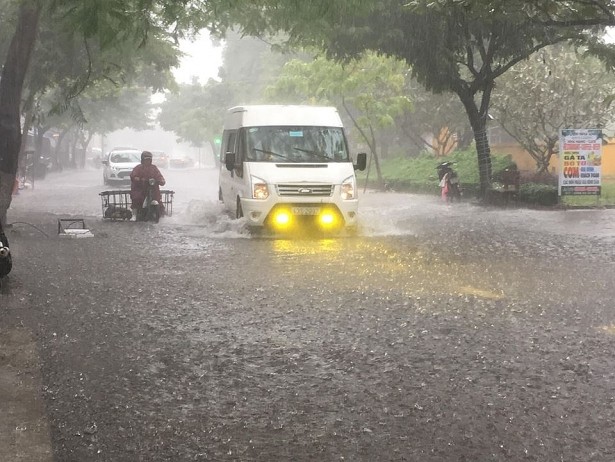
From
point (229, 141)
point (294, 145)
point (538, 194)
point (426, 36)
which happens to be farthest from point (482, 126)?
point (294, 145)

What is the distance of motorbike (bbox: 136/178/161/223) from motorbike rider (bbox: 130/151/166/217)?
0.06m

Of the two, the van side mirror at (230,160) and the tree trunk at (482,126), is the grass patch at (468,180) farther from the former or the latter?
the van side mirror at (230,160)

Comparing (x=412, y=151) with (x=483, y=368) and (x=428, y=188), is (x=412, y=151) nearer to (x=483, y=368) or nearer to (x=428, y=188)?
(x=428, y=188)

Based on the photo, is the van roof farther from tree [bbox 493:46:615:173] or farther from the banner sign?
tree [bbox 493:46:615:173]

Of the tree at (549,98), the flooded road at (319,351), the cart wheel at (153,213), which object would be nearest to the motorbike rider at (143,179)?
the cart wheel at (153,213)

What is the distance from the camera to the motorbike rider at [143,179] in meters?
17.7

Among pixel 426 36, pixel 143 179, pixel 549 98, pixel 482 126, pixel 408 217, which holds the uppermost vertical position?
pixel 426 36

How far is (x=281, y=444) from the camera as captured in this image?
4.28 meters

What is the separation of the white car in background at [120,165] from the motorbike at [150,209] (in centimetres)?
1931

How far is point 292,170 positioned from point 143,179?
4471mm

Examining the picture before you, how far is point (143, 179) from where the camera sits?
17891mm

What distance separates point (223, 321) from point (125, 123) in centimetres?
7905

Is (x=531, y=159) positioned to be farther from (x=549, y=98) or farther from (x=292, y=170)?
(x=292, y=170)

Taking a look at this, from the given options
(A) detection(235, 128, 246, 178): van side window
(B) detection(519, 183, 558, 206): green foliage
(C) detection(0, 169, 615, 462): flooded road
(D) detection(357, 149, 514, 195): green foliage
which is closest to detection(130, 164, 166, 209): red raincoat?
(A) detection(235, 128, 246, 178): van side window
